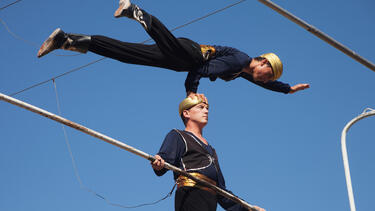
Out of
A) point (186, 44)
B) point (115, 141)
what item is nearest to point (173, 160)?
point (115, 141)

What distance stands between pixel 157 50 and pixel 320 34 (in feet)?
6.84

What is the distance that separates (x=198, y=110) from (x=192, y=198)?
122 cm

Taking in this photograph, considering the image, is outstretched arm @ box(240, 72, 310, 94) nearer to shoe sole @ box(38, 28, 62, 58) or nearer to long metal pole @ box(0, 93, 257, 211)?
long metal pole @ box(0, 93, 257, 211)

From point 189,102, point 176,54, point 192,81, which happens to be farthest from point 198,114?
point 176,54

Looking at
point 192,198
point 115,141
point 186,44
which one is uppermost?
point 186,44

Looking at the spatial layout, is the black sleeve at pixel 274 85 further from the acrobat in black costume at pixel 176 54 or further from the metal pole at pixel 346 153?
the metal pole at pixel 346 153

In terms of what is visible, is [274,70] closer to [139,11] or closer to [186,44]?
[186,44]

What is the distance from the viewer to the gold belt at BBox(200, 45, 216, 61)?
770 centimetres

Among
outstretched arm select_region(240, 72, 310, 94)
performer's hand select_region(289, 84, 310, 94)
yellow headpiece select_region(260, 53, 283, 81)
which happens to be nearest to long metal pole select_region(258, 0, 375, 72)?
yellow headpiece select_region(260, 53, 283, 81)

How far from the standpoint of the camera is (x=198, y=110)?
26.5 feet

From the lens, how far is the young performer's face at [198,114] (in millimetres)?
8055

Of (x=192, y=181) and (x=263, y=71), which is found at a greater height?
(x=263, y=71)

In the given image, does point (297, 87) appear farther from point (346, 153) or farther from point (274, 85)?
point (346, 153)

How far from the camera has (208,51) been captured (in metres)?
7.73
